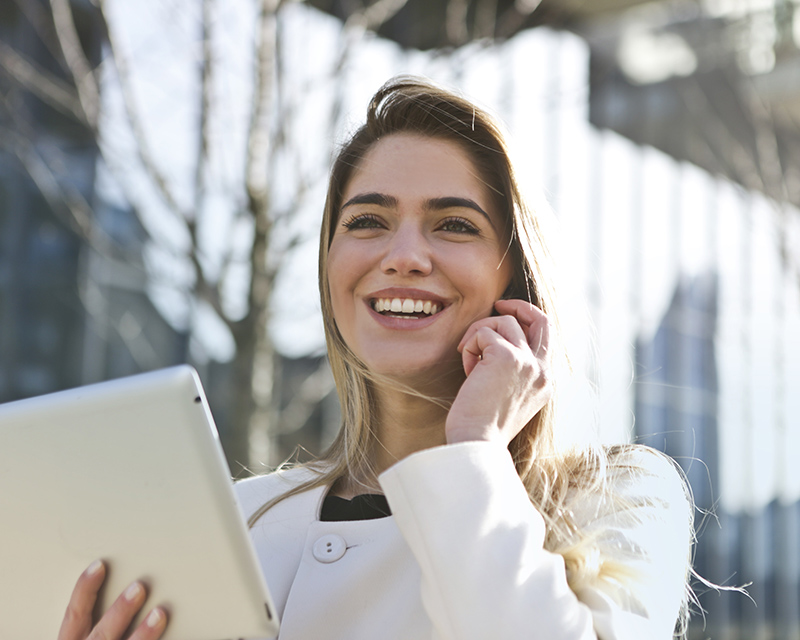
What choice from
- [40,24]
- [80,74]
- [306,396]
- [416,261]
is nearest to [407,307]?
[416,261]

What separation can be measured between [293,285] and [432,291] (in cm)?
250

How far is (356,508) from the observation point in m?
1.93

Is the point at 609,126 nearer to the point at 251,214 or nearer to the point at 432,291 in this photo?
the point at 251,214

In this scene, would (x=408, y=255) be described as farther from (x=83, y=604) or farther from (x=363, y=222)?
(x=83, y=604)

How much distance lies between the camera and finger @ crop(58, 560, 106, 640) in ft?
4.24

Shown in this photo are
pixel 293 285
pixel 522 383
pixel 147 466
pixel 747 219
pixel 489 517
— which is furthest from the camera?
pixel 747 219

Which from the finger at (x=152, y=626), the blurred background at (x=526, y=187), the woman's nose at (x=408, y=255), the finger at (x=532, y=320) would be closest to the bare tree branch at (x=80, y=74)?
the blurred background at (x=526, y=187)

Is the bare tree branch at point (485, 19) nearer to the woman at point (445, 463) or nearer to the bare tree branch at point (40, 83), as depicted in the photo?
the bare tree branch at point (40, 83)

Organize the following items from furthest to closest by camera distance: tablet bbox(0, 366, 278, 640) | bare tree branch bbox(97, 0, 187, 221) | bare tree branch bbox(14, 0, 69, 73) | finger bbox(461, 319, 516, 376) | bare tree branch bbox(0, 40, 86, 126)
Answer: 1. bare tree branch bbox(14, 0, 69, 73)
2. bare tree branch bbox(0, 40, 86, 126)
3. bare tree branch bbox(97, 0, 187, 221)
4. finger bbox(461, 319, 516, 376)
5. tablet bbox(0, 366, 278, 640)

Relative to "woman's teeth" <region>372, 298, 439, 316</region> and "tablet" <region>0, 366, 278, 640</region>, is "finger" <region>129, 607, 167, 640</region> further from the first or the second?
"woman's teeth" <region>372, 298, 439, 316</region>

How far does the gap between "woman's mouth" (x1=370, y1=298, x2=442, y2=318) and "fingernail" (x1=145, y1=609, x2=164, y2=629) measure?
838mm

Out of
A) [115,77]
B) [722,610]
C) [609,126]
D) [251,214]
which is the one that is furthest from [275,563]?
[722,610]

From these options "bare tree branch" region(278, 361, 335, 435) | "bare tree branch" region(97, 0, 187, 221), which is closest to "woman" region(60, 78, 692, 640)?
"bare tree branch" region(97, 0, 187, 221)

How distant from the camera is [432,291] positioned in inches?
73.2
